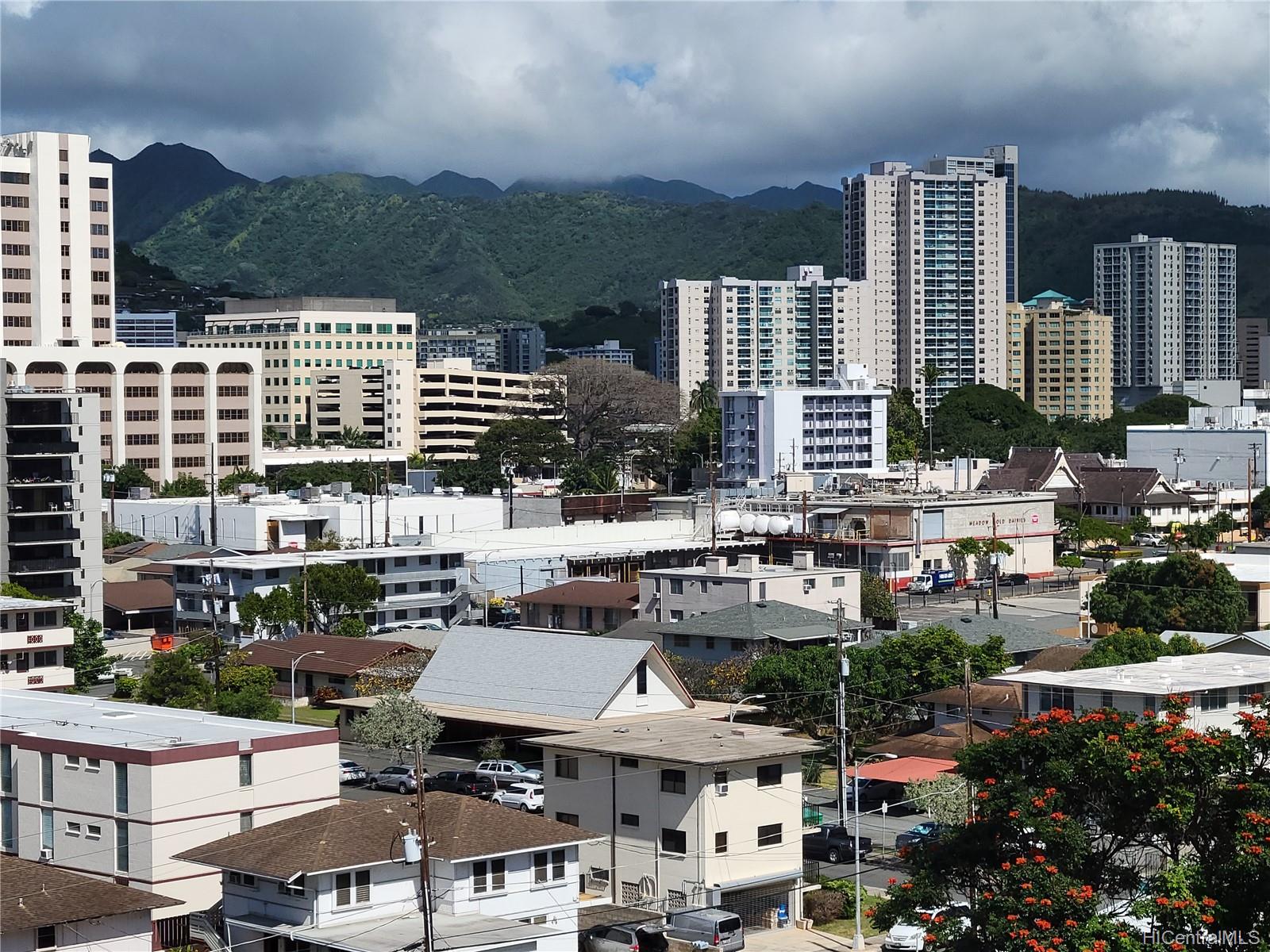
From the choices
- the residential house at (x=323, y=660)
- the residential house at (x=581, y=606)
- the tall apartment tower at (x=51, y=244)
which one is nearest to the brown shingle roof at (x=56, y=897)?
Answer: the residential house at (x=323, y=660)

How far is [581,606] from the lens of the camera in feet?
231

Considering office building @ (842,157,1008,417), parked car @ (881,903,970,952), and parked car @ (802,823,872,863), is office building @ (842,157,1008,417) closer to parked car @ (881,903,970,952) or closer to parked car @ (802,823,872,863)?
parked car @ (802,823,872,863)

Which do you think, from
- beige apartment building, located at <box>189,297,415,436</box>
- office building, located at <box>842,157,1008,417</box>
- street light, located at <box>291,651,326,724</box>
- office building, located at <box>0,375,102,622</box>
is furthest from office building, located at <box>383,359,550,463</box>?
street light, located at <box>291,651,326,724</box>

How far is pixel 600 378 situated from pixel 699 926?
13157cm

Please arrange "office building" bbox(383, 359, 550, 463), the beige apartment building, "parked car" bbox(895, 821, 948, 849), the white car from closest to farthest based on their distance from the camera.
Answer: "parked car" bbox(895, 821, 948, 849), the white car, "office building" bbox(383, 359, 550, 463), the beige apartment building

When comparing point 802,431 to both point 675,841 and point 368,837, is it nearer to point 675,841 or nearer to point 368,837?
point 675,841

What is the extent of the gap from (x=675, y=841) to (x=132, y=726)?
11370 mm

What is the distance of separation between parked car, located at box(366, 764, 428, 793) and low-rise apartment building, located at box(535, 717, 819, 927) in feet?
24.1

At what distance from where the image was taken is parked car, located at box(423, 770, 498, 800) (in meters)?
43.6

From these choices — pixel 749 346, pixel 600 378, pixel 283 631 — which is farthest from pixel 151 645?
pixel 749 346

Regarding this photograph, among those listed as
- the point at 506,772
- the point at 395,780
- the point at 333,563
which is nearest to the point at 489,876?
the point at 506,772

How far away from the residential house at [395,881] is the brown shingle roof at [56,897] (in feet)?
4.83

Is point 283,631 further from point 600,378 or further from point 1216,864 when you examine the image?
point 600,378

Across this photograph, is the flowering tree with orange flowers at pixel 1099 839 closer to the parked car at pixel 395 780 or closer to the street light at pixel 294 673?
the parked car at pixel 395 780
